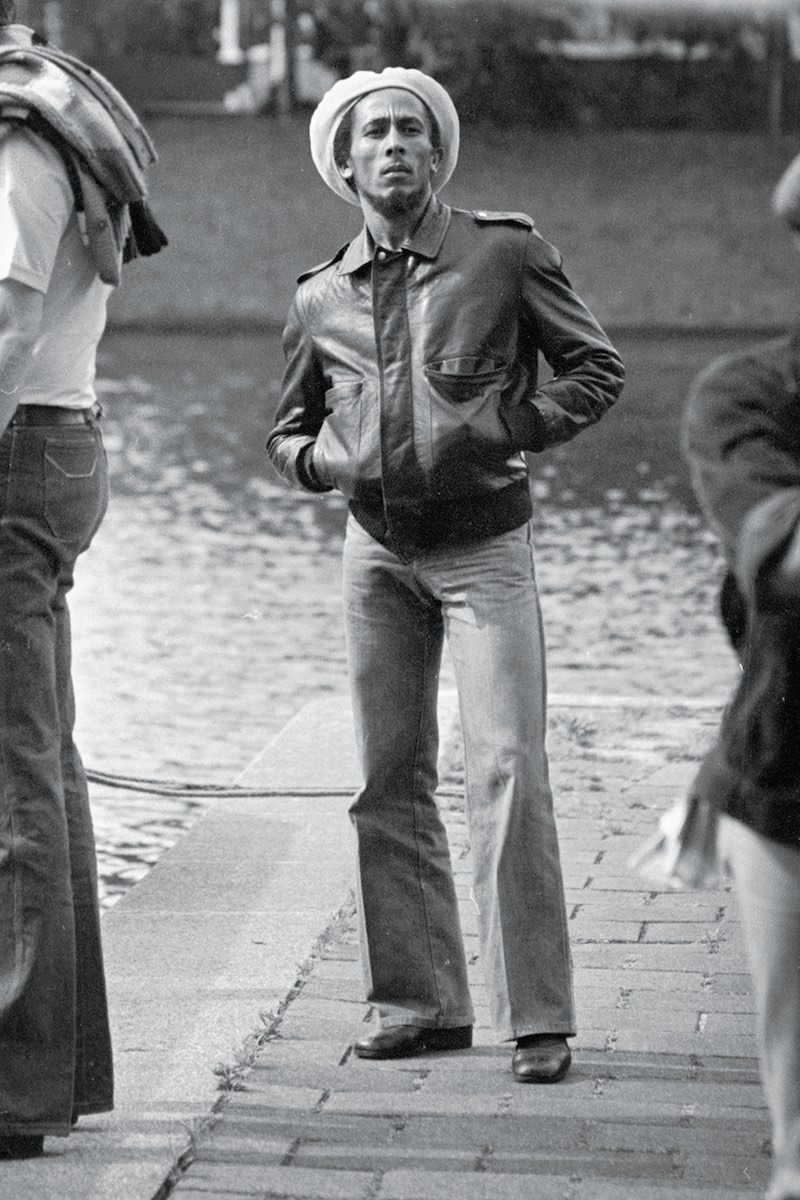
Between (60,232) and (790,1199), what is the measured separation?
6.77ft

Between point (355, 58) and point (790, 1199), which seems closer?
point (790, 1199)

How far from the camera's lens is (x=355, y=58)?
43.6m

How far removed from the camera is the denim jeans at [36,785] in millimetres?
3912

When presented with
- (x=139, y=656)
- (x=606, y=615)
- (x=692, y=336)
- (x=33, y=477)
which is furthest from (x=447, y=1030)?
(x=692, y=336)

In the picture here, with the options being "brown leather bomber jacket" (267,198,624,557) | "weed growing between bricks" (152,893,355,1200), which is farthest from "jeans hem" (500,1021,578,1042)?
"brown leather bomber jacket" (267,198,624,557)

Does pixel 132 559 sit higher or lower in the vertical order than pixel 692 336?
higher

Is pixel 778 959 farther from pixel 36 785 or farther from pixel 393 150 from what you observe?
pixel 393 150

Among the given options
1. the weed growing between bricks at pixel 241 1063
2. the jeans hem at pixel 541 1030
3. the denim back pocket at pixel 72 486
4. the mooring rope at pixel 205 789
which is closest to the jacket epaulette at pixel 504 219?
the denim back pocket at pixel 72 486

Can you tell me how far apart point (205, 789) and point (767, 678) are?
4513 mm

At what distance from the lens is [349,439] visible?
4.51 metres

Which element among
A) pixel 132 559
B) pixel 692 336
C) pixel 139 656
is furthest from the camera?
pixel 692 336

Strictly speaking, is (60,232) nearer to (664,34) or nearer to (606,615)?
(606,615)

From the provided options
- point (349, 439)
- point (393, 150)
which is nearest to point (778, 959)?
point (349, 439)

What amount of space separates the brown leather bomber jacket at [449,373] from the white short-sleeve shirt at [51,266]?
58cm
